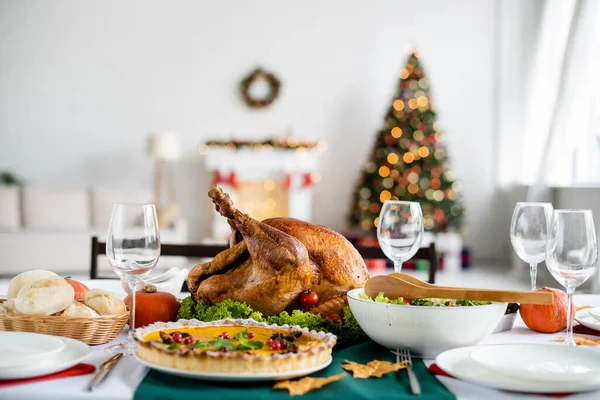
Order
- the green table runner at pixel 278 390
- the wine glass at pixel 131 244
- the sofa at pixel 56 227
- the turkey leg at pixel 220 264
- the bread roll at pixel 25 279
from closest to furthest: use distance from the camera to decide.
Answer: the green table runner at pixel 278 390
the wine glass at pixel 131 244
the bread roll at pixel 25 279
the turkey leg at pixel 220 264
the sofa at pixel 56 227

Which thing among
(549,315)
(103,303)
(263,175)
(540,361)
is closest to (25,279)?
(103,303)

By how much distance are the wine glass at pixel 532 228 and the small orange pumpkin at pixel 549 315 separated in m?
0.09

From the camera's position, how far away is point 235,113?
8062 millimetres

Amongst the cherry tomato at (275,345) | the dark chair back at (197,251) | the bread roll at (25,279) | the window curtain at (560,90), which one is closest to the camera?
the cherry tomato at (275,345)

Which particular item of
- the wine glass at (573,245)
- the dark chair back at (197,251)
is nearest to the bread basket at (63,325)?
the wine glass at (573,245)

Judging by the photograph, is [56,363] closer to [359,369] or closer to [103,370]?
[103,370]

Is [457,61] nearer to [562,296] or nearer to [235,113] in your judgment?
[235,113]

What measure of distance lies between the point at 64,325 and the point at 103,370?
0.21 metres

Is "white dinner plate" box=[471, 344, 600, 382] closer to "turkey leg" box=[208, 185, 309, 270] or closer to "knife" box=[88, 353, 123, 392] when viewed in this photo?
"turkey leg" box=[208, 185, 309, 270]

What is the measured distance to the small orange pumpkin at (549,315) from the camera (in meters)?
1.44

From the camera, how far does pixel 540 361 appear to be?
1104 mm

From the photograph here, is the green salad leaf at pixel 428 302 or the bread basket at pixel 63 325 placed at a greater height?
the green salad leaf at pixel 428 302

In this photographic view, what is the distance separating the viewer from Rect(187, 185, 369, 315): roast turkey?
4.62ft

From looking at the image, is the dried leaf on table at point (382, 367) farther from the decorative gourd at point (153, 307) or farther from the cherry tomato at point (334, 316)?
the decorative gourd at point (153, 307)
